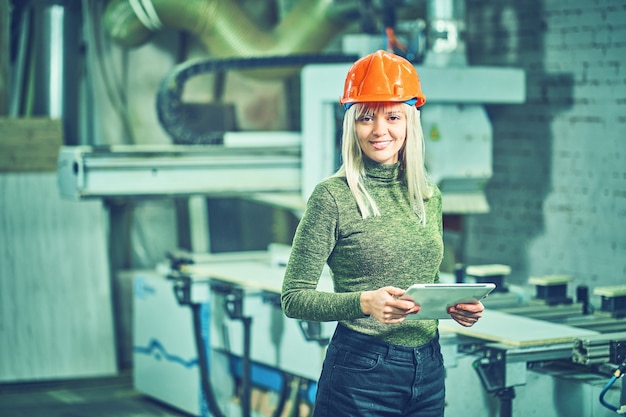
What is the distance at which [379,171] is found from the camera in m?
1.91

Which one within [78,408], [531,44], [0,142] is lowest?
[78,408]

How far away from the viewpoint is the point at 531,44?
4.84m

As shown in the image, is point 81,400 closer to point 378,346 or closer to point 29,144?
point 29,144

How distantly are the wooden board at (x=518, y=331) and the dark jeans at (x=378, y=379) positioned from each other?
81 centimetres

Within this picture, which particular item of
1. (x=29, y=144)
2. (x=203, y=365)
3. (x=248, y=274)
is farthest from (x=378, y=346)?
(x=29, y=144)

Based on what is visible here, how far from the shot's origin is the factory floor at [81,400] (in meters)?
4.35

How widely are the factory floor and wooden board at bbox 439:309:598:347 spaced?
71.1 inches

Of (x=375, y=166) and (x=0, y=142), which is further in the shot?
(x=0, y=142)

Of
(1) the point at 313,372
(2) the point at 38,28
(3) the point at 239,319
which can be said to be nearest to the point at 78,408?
(3) the point at 239,319

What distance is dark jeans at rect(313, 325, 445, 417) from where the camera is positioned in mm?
1859

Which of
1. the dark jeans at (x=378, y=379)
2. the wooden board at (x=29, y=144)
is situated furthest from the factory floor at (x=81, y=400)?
the dark jeans at (x=378, y=379)

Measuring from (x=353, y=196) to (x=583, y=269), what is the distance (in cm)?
291

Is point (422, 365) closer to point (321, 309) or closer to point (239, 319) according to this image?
point (321, 309)

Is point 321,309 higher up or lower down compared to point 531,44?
lower down
